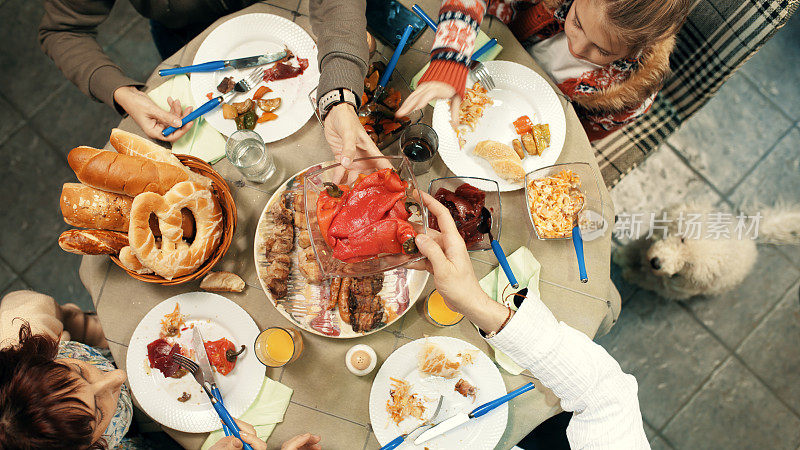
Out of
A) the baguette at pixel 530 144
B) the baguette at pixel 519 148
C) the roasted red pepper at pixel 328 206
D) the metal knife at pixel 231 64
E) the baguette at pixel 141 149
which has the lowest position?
the baguette at pixel 141 149

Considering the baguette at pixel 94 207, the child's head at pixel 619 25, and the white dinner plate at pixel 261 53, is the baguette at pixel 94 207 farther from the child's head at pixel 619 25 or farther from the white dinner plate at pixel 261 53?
the child's head at pixel 619 25

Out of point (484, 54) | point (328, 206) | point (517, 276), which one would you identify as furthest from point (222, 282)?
point (484, 54)

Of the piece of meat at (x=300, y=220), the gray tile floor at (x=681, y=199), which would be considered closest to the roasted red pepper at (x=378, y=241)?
the piece of meat at (x=300, y=220)

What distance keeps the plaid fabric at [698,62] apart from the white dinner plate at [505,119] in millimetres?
788

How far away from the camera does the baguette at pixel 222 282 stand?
184 centimetres

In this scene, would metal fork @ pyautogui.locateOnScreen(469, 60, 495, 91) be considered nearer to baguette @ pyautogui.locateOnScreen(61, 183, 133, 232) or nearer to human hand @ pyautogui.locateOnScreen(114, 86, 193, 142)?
human hand @ pyautogui.locateOnScreen(114, 86, 193, 142)

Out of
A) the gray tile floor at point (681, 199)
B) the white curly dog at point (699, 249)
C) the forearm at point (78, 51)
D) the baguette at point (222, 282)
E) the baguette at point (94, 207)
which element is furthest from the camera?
the gray tile floor at point (681, 199)

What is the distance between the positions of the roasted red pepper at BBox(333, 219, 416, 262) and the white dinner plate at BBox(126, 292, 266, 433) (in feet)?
1.79

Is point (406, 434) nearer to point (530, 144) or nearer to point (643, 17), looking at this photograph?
→ point (530, 144)

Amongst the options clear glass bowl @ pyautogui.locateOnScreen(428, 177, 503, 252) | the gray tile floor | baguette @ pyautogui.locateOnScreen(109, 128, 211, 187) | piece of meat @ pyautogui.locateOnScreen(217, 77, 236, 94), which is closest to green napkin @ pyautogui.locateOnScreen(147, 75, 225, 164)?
piece of meat @ pyautogui.locateOnScreen(217, 77, 236, 94)

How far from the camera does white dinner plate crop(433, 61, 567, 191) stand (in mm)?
1944

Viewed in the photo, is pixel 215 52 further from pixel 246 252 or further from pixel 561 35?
pixel 561 35

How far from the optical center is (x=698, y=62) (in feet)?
7.34

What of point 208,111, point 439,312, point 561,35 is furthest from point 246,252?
point 561,35
